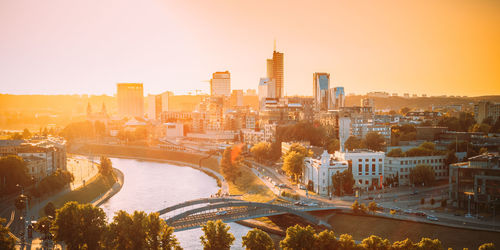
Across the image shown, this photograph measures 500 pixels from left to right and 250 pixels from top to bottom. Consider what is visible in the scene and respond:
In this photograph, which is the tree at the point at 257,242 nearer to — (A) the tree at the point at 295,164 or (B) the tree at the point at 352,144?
Result: (A) the tree at the point at 295,164

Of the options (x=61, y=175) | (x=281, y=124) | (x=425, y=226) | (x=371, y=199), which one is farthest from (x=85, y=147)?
(x=425, y=226)

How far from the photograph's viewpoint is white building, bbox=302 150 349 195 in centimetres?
2586

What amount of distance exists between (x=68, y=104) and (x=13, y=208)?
383 feet

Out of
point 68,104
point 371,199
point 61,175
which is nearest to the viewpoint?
point 371,199

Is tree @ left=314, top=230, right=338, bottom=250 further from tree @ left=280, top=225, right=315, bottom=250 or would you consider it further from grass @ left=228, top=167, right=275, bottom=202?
grass @ left=228, top=167, right=275, bottom=202

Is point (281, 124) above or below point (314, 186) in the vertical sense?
above

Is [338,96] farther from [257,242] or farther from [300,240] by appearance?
[257,242]

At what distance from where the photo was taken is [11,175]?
27.5 metres

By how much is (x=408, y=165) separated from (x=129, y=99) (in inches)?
4239

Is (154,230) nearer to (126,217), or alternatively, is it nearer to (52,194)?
(126,217)

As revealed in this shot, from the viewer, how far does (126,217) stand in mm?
16688

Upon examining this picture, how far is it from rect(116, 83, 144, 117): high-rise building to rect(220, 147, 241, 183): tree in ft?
304

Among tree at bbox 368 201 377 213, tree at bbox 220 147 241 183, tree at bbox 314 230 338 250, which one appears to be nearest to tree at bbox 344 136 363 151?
tree at bbox 220 147 241 183

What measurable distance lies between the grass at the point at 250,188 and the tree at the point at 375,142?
9.97 meters
